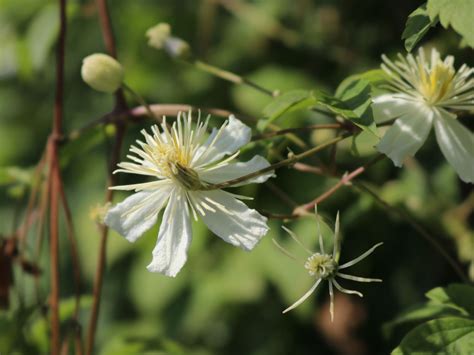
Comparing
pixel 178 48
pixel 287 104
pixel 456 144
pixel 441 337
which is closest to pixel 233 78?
pixel 178 48

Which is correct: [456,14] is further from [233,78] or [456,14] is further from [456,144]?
[233,78]

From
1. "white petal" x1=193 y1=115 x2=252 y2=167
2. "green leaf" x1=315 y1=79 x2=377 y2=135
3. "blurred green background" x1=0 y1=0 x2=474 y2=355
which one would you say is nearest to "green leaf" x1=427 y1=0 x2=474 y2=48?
"green leaf" x1=315 y1=79 x2=377 y2=135

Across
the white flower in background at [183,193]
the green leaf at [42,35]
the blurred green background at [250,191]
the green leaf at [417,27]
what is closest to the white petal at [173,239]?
the white flower in background at [183,193]

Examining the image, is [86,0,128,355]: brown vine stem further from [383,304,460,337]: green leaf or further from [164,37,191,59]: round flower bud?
[383,304,460,337]: green leaf

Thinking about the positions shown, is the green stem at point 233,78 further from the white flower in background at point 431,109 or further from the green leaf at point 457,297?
the green leaf at point 457,297

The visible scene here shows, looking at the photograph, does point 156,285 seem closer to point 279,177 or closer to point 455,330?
point 279,177

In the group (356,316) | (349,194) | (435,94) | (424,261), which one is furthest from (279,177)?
(435,94)
